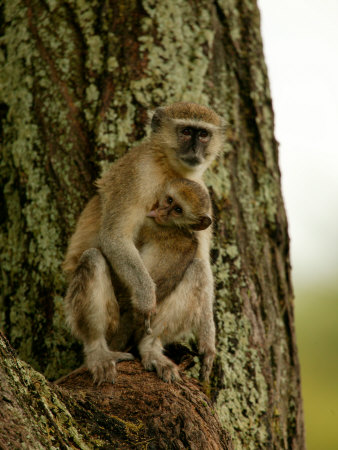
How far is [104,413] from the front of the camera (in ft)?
12.4

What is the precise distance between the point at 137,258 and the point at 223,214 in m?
1.03

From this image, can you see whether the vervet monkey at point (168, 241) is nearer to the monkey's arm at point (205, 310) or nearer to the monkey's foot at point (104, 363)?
the monkey's arm at point (205, 310)

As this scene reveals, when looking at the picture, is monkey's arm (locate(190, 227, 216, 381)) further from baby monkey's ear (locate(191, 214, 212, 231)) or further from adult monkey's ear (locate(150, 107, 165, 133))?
adult monkey's ear (locate(150, 107, 165, 133))

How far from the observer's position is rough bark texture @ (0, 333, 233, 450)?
3.10 meters

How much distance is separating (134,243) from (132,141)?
3.38 ft

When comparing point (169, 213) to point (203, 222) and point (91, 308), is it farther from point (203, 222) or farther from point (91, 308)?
point (91, 308)

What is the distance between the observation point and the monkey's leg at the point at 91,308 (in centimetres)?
488

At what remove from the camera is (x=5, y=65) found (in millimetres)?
6289

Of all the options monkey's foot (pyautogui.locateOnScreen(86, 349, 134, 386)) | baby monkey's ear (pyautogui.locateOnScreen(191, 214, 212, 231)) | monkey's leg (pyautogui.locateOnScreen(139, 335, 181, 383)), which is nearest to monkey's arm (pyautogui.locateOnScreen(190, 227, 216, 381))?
baby monkey's ear (pyautogui.locateOnScreen(191, 214, 212, 231))

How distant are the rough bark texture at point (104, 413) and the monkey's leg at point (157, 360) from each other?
0.08 metres

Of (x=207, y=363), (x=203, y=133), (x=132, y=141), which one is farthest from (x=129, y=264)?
(x=203, y=133)

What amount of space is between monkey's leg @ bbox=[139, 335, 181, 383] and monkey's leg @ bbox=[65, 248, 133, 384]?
0.15 metres

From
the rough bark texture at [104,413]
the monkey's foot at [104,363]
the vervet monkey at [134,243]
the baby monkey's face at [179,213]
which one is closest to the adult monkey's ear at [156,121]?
the vervet monkey at [134,243]

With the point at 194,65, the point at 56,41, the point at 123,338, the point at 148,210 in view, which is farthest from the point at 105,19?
the point at 123,338
